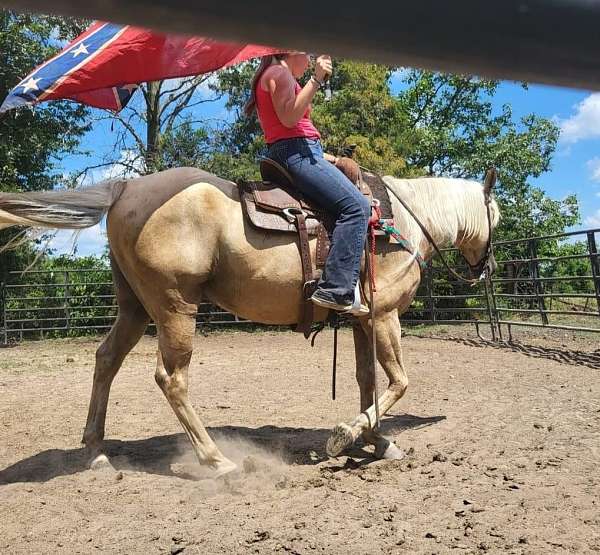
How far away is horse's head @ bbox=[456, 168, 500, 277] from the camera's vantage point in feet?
16.1

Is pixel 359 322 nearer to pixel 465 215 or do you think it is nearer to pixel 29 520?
pixel 465 215

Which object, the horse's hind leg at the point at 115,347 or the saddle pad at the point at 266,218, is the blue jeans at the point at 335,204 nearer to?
the saddle pad at the point at 266,218

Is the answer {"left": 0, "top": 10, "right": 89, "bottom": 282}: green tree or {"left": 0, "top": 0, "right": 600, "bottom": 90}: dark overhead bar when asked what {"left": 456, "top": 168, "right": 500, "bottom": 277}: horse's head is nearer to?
{"left": 0, "top": 0, "right": 600, "bottom": 90}: dark overhead bar

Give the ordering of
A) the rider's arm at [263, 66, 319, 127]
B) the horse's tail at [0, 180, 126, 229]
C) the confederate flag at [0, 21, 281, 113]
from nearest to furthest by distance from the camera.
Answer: the rider's arm at [263, 66, 319, 127] < the horse's tail at [0, 180, 126, 229] < the confederate flag at [0, 21, 281, 113]

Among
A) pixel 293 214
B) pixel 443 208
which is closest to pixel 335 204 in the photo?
pixel 293 214

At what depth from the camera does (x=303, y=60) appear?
3.89 m

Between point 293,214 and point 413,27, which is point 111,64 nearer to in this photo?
point 293,214

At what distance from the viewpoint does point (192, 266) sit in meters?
3.72

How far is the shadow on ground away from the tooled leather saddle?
37.7 inches

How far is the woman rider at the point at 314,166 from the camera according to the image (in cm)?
370

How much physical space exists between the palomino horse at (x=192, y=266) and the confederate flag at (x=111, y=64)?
0.84 metres

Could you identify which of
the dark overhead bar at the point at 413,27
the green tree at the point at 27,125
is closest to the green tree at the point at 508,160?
the green tree at the point at 27,125

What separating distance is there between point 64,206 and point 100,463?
177 cm

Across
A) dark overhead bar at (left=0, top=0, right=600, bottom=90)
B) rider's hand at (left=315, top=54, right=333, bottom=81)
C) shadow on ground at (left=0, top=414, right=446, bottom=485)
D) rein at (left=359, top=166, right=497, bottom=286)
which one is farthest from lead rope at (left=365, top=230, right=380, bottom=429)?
dark overhead bar at (left=0, top=0, right=600, bottom=90)
